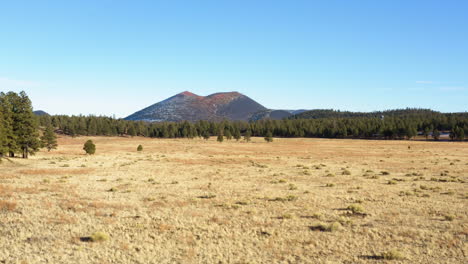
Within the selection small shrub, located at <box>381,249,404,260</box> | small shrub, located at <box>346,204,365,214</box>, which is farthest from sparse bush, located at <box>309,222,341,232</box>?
small shrub, located at <box>346,204,365,214</box>

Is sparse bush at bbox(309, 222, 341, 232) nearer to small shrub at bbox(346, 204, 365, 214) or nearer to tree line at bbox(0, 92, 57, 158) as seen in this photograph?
small shrub at bbox(346, 204, 365, 214)

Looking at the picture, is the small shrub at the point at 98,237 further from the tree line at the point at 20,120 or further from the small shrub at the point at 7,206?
the tree line at the point at 20,120

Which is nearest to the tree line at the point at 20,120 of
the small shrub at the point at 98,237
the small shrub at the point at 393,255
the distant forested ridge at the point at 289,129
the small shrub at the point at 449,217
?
the small shrub at the point at 98,237

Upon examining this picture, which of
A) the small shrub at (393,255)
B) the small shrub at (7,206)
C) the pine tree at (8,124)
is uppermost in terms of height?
the pine tree at (8,124)

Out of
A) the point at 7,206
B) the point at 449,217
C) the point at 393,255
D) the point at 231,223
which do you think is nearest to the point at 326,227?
→ the point at 393,255

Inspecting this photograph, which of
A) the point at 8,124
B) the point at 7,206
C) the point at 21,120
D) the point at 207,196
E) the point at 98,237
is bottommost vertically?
the point at 207,196

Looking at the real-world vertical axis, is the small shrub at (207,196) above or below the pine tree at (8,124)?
below

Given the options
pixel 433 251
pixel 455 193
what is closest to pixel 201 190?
pixel 433 251

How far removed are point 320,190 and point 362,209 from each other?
7.35 m

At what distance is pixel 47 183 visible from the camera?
2764 cm

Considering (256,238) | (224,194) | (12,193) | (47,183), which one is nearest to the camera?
(256,238)

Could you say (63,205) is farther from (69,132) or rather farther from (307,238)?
(69,132)

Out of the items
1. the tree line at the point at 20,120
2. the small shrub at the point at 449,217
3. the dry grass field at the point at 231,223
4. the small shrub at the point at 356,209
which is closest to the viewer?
the dry grass field at the point at 231,223

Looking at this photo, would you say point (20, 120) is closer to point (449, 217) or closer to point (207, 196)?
point (207, 196)
